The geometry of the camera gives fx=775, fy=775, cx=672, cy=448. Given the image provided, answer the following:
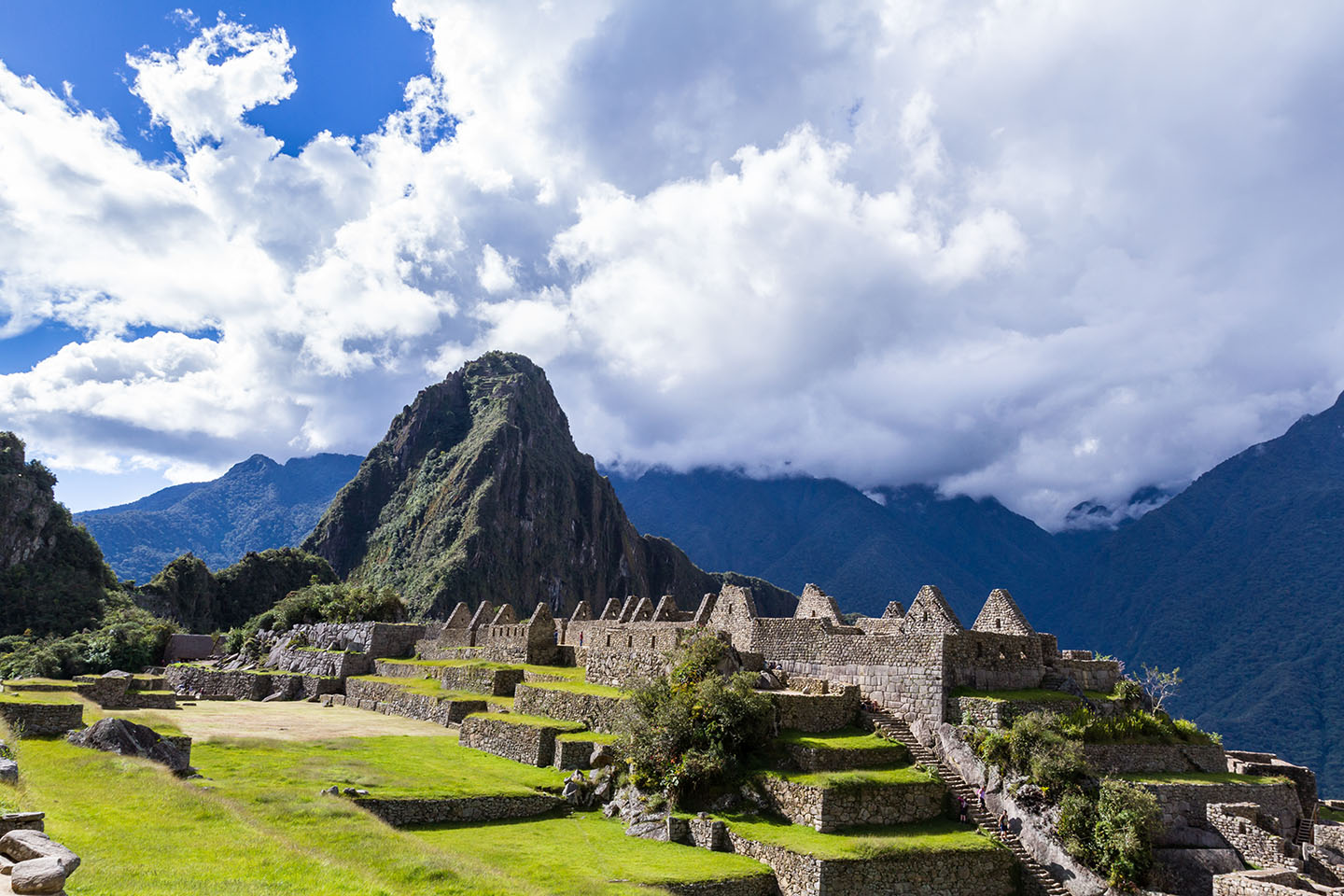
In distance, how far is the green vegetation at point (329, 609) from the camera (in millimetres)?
52719

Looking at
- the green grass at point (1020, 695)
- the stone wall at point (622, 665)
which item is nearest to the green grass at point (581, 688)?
the stone wall at point (622, 665)

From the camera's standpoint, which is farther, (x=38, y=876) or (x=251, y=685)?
(x=251, y=685)

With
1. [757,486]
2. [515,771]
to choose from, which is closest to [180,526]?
[757,486]

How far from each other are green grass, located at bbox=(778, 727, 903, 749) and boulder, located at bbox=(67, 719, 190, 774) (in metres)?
13.5

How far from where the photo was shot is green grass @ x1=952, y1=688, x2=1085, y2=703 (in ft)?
63.9

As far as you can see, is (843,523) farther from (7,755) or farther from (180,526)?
(180,526)

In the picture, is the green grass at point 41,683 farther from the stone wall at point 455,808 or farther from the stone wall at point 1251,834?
the stone wall at point 1251,834

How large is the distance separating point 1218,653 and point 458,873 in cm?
8349

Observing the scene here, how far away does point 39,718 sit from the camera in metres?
16.7

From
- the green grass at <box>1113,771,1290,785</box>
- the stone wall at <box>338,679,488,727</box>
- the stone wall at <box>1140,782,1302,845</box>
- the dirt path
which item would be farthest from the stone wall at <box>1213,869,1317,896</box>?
the dirt path

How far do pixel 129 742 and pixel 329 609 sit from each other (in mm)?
39465

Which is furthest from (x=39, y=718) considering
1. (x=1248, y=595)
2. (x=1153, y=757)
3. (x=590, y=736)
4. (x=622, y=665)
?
(x=1248, y=595)

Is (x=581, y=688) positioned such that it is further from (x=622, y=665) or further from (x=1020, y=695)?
(x=1020, y=695)

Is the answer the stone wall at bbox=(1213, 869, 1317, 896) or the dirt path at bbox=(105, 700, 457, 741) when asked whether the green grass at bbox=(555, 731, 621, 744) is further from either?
the stone wall at bbox=(1213, 869, 1317, 896)
